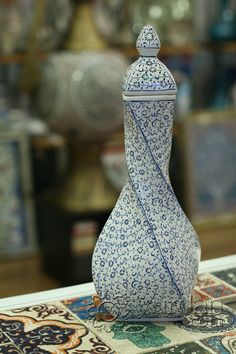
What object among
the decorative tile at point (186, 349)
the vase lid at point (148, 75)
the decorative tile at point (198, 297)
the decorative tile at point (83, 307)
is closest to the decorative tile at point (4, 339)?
the decorative tile at point (83, 307)

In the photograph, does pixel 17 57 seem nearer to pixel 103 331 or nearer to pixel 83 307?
pixel 83 307

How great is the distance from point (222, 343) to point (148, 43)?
588 mm

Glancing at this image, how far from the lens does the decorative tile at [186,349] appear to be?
1467 millimetres

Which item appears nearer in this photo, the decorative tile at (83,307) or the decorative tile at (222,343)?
the decorative tile at (222,343)

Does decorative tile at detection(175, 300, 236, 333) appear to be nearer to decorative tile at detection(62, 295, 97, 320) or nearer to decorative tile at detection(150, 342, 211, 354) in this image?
decorative tile at detection(150, 342, 211, 354)

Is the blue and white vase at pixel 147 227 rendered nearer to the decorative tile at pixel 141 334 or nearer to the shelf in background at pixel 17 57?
the decorative tile at pixel 141 334

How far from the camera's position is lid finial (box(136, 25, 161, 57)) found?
5.14 feet

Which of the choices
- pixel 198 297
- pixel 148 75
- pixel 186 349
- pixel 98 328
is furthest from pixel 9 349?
pixel 148 75

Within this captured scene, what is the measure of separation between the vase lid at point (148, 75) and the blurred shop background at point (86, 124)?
188cm

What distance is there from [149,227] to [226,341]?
0.26 meters

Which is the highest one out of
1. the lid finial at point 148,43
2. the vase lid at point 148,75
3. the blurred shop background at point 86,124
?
the lid finial at point 148,43

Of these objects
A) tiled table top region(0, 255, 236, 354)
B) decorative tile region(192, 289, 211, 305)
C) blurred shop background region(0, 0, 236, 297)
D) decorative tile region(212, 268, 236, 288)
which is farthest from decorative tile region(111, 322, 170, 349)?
blurred shop background region(0, 0, 236, 297)

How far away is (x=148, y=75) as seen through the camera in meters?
1.55

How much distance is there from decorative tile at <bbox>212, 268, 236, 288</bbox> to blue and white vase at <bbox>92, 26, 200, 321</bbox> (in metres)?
0.28
